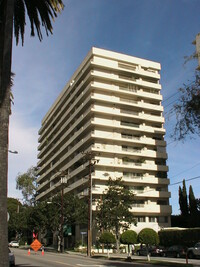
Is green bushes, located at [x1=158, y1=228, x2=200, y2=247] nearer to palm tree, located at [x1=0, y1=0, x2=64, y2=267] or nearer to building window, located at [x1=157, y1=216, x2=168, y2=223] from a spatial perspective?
building window, located at [x1=157, y1=216, x2=168, y2=223]

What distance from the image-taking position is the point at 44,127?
99.9m

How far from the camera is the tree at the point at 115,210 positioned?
48188 mm

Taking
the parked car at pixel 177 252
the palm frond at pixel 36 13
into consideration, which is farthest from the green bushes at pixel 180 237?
the palm frond at pixel 36 13

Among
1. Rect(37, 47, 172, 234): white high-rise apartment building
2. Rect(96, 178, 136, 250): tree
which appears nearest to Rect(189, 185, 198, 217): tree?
Rect(37, 47, 172, 234): white high-rise apartment building

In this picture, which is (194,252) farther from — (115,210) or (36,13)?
(36,13)

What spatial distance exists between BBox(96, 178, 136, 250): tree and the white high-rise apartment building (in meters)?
8.03

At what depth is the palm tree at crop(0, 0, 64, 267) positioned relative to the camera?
A: 8664mm

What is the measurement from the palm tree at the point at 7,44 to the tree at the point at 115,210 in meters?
37.1

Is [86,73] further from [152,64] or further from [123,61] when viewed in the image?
[152,64]

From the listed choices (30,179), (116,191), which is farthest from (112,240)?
(30,179)

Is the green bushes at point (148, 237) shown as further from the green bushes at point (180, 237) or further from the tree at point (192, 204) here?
the tree at point (192, 204)

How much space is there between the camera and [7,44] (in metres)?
10.4

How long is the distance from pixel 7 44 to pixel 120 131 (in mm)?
55411

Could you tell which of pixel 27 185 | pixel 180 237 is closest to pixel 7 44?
pixel 180 237
